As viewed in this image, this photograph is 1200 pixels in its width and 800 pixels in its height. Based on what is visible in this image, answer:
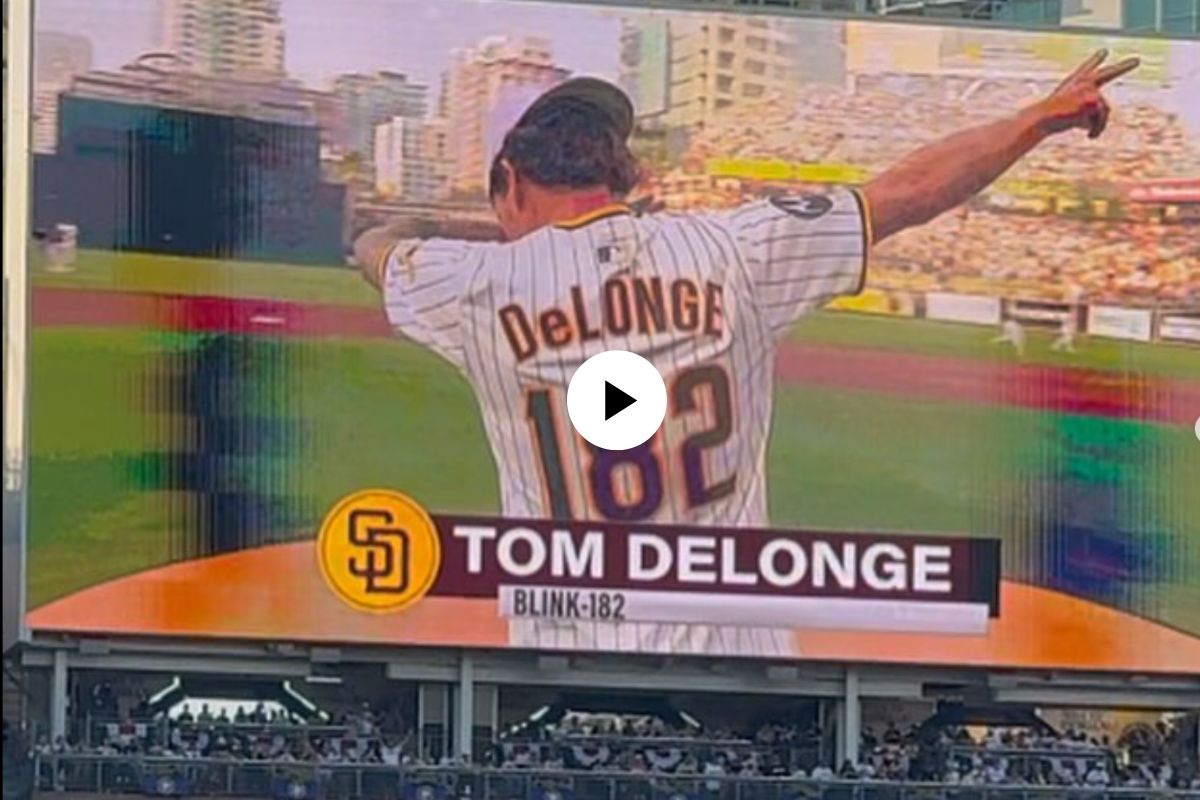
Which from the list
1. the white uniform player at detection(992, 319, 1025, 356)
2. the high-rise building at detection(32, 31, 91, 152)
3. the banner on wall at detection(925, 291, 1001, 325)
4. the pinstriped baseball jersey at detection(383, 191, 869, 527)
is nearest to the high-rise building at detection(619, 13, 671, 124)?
the pinstriped baseball jersey at detection(383, 191, 869, 527)

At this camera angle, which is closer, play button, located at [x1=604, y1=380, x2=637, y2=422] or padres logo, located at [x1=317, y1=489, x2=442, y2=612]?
padres logo, located at [x1=317, y1=489, x2=442, y2=612]

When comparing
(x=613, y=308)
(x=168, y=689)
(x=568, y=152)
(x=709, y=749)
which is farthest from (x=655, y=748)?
(x=568, y=152)

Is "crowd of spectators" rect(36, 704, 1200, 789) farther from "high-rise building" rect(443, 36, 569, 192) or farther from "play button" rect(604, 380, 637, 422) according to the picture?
"high-rise building" rect(443, 36, 569, 192)

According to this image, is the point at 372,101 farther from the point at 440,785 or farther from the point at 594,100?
the point at 440,785

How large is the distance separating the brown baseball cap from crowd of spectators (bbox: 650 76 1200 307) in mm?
383

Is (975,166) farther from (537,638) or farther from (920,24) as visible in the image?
(537,638)

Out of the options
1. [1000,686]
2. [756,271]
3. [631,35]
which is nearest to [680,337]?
[756,271]

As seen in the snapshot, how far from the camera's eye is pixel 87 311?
1420 cm

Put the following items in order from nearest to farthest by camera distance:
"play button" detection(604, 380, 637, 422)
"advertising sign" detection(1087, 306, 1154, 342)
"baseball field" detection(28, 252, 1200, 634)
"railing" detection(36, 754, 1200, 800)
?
"railing" detection(36, 754, 1200, 800), "baseball field" detection(28, 252, 1200, 634), "play button" detection(604, 380, 637, 422), "advertising sign" detection(1087, 306, 1154, 342)

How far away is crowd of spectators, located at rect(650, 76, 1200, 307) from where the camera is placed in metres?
14.7

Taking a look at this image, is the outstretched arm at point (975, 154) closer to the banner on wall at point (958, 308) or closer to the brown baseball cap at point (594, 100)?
the banner on wall at point (958, 308)

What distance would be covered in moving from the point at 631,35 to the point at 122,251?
3000mm

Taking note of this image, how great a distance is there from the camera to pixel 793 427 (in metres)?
14.6

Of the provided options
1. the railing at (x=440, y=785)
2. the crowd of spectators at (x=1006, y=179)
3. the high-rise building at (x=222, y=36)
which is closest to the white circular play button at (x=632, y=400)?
the crowd of spectators at (x=1006, y=179)
